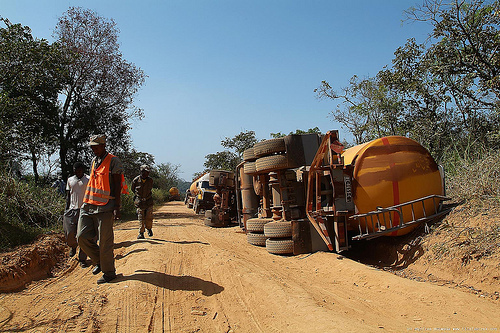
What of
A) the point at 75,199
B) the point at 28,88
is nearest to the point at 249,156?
the point at 75,199

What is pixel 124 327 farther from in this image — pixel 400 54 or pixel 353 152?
pixel 400 54

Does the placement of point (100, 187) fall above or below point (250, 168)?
below

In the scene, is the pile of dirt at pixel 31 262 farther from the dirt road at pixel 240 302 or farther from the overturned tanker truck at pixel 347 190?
the overturned tanker truck at pixel 347 190

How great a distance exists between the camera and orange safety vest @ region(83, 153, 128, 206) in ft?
16.0

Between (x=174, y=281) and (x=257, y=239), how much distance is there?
11.9 ft

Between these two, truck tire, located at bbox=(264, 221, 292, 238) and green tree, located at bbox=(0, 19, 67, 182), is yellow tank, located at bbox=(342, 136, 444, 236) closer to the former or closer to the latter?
truck tire, located at bbox=(264, 221, 292, 238)

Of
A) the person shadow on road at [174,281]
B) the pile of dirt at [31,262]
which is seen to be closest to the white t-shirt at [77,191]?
the pile of dirt at [31,262]

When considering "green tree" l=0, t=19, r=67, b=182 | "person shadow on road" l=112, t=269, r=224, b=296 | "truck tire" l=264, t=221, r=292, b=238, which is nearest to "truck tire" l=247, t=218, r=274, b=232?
"truck tire" l=264, t=221, r=292, b=238

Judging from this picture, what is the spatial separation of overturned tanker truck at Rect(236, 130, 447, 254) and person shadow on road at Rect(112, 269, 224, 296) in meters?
2.48

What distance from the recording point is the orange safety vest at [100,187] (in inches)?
Result: 192

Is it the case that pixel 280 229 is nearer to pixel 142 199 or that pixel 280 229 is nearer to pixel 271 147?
pixel 271 147

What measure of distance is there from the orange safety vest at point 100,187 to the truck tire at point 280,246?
142 inches

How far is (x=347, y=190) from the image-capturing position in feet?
20.5

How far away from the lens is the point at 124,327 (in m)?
3.60
